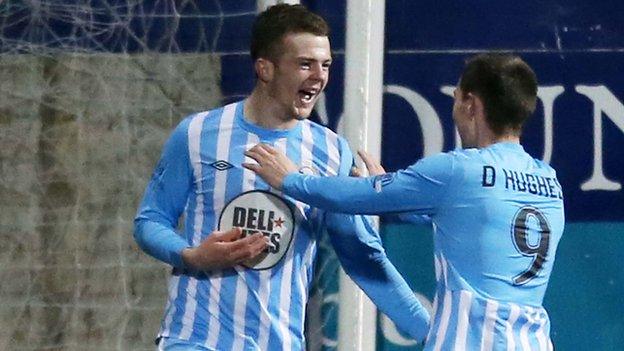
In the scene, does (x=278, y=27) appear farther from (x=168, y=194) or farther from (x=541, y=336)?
(x=541, y=336)

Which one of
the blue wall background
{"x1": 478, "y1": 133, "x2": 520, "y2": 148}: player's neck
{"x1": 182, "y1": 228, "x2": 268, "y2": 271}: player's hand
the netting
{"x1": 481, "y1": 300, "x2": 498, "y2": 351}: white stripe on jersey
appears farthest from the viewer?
the netting

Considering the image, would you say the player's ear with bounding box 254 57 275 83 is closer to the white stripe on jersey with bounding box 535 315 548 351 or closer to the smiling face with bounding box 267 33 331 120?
the smiling face with bounding box 267 33 331 120

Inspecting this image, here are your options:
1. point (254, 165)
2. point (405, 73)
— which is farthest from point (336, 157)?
point (405, 73)

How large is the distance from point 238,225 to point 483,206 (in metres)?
0.75

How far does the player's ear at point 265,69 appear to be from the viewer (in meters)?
4.54

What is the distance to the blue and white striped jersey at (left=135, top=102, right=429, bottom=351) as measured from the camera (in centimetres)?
446

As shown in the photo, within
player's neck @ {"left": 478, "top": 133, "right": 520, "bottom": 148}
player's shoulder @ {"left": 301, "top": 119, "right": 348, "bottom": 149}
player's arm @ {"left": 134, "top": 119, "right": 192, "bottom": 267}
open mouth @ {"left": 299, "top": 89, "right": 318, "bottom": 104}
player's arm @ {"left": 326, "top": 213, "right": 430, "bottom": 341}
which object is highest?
open mouth @ {"left": 299, "top": 89, "right": 318, "bottom": 104}

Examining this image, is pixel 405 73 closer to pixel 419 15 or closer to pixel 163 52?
pixel 419 15

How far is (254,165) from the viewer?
4336 millimetres

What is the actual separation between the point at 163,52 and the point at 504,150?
7.03 ft

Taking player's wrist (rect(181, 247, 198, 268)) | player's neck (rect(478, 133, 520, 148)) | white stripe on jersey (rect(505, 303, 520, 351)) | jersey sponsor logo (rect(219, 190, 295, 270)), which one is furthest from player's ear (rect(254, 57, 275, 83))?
white stripe on jersey (rect(505, 303, 520, 351))

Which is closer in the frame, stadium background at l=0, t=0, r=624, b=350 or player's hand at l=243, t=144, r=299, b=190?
player's hand at l=243, t=144, r=299, b=190

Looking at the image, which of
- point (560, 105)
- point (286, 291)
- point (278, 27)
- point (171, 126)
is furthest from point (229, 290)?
point (560, 105)

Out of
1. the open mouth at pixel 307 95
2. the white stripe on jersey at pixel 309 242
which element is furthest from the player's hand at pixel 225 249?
the open mouth at pixel 307 95
